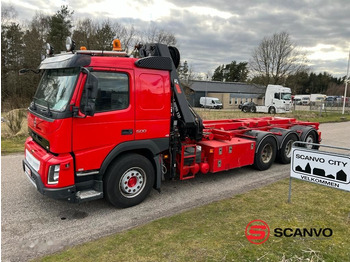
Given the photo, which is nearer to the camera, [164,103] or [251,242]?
[251,242]

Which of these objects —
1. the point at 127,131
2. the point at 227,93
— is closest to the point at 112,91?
the point at 127,131

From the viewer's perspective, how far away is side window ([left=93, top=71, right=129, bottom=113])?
4.20 m

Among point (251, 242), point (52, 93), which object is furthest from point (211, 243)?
point (52, 93)

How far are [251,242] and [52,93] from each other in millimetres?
3888

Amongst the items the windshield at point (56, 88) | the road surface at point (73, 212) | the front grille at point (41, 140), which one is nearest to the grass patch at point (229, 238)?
the road surface at point (73, 212)

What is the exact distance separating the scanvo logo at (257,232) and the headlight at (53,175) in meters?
2.95

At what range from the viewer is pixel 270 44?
39.9m

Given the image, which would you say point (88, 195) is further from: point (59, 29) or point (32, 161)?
point (59, 29)

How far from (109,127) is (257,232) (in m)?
2.82

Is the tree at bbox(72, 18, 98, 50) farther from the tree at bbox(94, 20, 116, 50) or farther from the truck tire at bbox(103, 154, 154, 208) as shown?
the truck tire at bbox(103, 154, 154, 208)

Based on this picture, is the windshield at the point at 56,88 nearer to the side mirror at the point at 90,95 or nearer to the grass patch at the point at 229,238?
the side mirror at the point at 90,95

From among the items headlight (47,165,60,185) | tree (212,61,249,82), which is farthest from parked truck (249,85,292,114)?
tree (212,61,249,82)

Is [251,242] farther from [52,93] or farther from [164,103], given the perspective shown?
[52,93]

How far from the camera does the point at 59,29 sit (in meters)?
28.7
